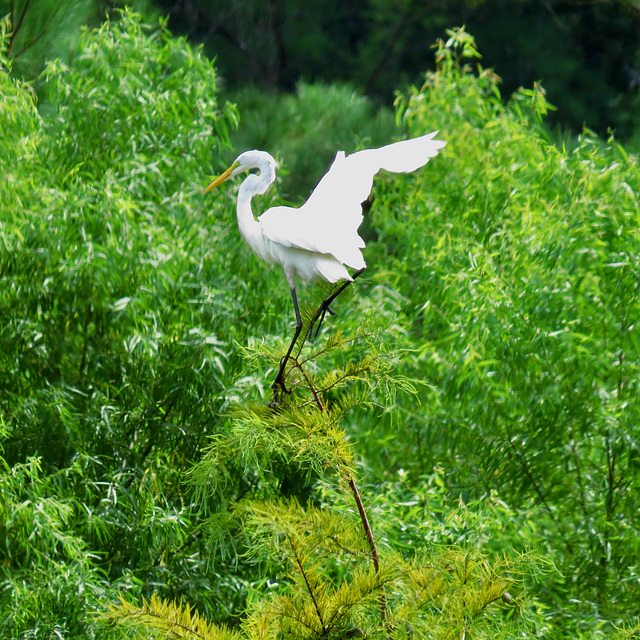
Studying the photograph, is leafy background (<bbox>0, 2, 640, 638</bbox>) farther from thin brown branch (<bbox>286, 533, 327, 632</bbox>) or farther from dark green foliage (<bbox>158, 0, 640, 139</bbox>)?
dark green foliage (<bbox>158, 0, 640, 139</bbox>)

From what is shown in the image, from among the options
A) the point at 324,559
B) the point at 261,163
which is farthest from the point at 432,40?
the point at 324,559

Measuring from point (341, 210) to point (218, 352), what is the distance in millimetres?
1209

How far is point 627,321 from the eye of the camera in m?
3.19

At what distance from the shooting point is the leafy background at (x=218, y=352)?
3.08 metres

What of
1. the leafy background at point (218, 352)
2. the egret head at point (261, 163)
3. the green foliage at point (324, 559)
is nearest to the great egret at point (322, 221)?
the egret head at point (261, 163)

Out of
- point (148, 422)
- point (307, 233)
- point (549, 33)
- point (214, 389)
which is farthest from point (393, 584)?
point (549, 33)

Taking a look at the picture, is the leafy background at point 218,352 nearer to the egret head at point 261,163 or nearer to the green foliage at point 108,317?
the green foliage at point 108,317

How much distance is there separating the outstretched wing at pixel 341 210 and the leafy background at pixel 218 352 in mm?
757

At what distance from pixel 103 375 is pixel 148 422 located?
0.25 m

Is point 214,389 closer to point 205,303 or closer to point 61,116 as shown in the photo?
point 205,303

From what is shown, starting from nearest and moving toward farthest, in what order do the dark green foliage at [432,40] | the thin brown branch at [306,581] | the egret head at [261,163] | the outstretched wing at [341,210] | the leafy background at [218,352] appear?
the thin brown branch at [306,581] < the outstretched wing at [341,210] < the egret head at [261,163] < the leafy background at [218,352] < the dark green foliage at [432,40]

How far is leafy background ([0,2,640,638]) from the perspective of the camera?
3.08 metres

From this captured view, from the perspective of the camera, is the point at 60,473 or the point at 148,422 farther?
the point at 148,422

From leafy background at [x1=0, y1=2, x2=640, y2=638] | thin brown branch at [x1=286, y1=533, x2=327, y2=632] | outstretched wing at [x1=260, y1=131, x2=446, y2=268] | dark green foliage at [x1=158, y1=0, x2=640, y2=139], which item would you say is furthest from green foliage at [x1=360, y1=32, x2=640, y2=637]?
dark green foliage at [x1=158, y1=0, x2=640, y2=139]
